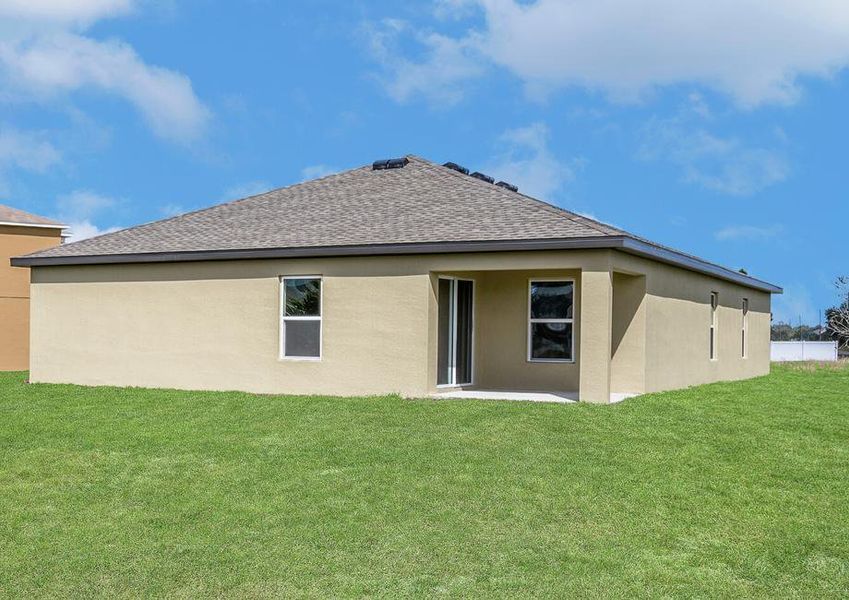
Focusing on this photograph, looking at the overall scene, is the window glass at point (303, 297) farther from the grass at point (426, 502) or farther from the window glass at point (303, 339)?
the grass at point (426, 502)

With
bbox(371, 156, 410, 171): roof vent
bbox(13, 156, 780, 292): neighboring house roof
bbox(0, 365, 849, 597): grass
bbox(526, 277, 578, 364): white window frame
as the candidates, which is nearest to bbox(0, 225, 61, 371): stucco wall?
bbox(13, 156, 780, 292): neighboring house roof

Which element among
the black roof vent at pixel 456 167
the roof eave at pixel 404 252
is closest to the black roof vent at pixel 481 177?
the black roof vent at pixel 456 167

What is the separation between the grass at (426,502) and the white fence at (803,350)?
31669 mm

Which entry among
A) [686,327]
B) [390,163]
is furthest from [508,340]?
[390,163]

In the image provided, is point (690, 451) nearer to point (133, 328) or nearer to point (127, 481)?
point (127, 481)

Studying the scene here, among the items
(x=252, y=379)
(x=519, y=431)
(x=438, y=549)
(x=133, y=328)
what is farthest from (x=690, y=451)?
(x=133, y=328)

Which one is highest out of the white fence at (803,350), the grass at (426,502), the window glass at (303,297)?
the window glass at (303,297)

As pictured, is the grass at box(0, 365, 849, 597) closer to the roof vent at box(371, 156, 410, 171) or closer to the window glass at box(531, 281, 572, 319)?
the window glass at box(531, 281, 572, 319)

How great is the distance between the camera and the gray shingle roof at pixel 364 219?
15195mm

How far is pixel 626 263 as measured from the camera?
14812 mm

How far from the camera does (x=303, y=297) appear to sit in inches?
643

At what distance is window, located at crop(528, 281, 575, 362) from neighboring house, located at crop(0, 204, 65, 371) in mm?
16412

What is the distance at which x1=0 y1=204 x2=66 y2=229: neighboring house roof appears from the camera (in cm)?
2575

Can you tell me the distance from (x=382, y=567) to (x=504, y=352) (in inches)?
385
